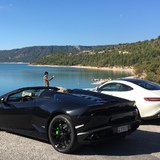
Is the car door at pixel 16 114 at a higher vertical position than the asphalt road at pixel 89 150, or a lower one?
higher

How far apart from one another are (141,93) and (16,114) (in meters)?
3.45

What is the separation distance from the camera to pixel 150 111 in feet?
24.4

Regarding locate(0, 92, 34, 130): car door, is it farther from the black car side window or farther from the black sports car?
the black car side window

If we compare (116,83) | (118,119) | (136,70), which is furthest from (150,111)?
(136,70)

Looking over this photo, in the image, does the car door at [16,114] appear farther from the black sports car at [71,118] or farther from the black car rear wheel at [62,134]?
the black car rear wheel at [62,134]

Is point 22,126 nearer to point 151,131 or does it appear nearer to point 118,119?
point 118,119

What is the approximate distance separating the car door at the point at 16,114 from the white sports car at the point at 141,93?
313cm

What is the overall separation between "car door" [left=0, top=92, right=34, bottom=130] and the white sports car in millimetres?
3129

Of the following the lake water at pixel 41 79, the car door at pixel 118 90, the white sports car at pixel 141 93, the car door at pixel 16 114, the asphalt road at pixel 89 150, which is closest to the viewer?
the asphalt road at pixel 89 150

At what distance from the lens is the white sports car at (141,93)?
7438 mm

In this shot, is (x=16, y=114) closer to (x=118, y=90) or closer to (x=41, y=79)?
(x=118, y=90)

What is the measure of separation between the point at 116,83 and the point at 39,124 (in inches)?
140

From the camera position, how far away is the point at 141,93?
25.4 feet

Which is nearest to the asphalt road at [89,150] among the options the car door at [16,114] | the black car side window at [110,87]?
the car door at [16,114]
